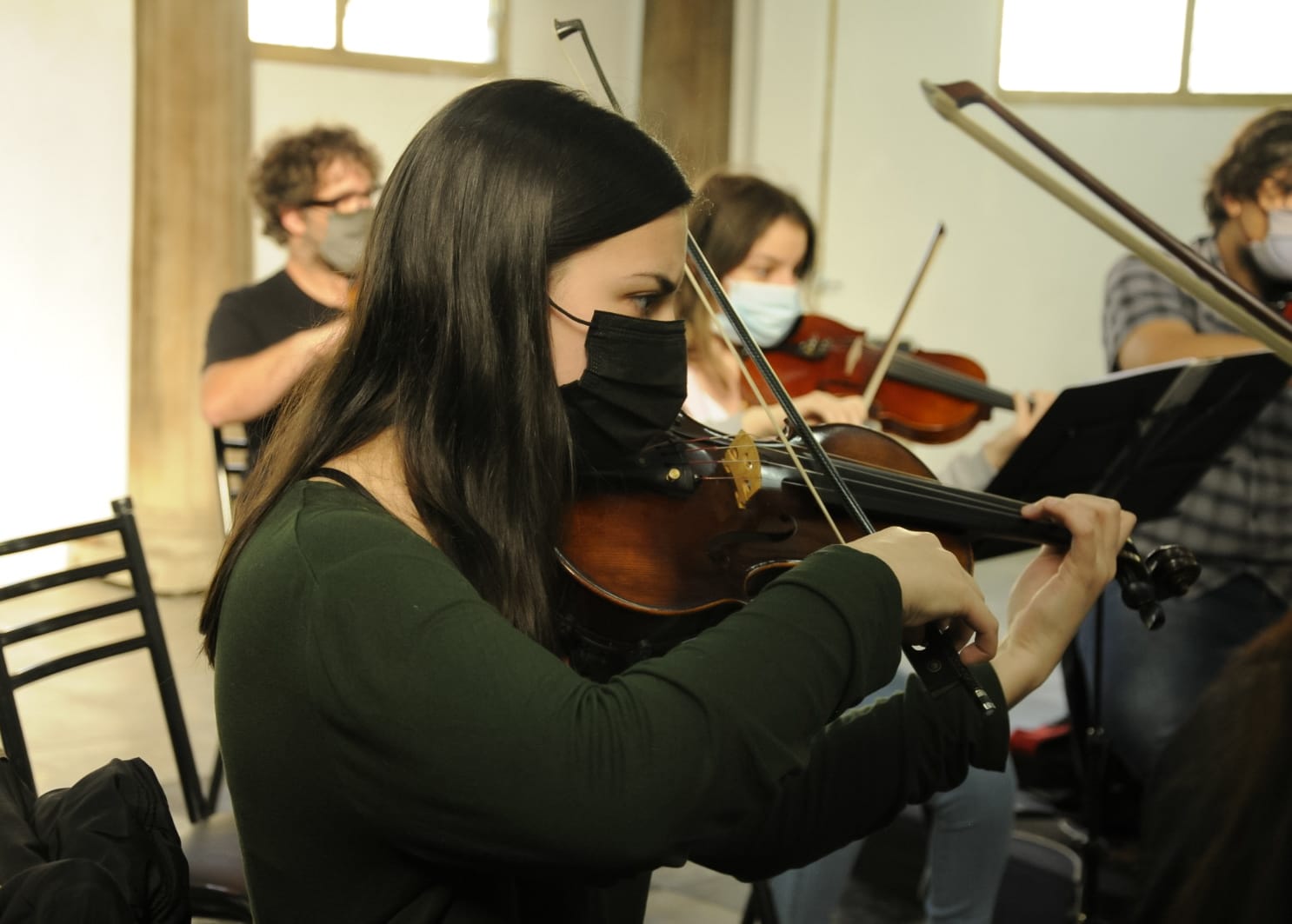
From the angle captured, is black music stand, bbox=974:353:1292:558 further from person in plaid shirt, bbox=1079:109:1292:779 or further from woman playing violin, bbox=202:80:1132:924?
woman playing violin, bbox=202:80:1132:924

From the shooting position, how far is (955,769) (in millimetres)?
1196

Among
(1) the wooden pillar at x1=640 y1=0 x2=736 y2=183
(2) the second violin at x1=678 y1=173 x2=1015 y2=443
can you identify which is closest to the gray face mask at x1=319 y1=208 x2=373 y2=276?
(2) the second violin at x1=678 y1=173 x2=1015 y2=443

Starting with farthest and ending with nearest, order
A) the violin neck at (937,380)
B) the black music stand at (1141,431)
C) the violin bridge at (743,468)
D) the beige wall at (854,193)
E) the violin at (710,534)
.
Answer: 1. the beige wall at (854,193)
2. the violin neck at (937,380)
3. the black music stand at (1141,431)
4. the violin bridge at (743,468)
5. the violin at (710,534)

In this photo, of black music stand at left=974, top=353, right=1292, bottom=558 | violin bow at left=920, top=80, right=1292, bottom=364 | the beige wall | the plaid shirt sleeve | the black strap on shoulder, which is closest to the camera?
the black strap on shoulder

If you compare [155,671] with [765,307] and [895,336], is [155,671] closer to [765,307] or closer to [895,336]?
[765,307]

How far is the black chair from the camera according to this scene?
1600 millimetres

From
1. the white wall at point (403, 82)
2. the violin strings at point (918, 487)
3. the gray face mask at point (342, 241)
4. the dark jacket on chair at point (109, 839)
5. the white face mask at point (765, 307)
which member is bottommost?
the dark jacket on chair at point (109, 839)

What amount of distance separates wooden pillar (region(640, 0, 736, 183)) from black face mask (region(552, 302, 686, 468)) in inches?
187

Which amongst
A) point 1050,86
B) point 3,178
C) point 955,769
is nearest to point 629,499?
point 955,769

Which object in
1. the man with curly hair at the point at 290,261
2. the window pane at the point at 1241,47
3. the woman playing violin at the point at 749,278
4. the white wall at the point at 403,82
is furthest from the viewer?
the window pane at the point at 1241,47

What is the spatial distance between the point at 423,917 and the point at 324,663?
0.23 m

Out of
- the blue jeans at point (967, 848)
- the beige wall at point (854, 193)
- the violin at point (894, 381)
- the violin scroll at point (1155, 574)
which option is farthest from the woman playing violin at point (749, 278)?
the beige wall at point (854, 193)

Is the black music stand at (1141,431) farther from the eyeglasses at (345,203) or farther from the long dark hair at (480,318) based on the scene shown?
the eyeglasses at (345,203)

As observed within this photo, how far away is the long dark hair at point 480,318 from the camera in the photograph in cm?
93
